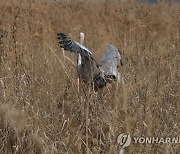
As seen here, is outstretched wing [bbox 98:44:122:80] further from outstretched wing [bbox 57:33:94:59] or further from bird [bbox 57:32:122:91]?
outstretched wing [bbox 57:33:94:59]

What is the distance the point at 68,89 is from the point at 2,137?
0.64m

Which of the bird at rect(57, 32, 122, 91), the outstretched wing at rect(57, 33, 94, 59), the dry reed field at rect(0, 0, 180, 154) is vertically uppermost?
the outstretched wing at rect(57, 33, 94, 59)

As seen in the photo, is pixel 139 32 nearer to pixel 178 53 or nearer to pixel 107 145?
pixel 178 53

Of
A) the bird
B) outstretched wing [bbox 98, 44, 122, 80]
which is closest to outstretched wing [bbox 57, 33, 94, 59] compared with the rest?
the bird

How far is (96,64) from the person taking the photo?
227cm

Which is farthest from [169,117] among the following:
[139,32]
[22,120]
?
[139,32]

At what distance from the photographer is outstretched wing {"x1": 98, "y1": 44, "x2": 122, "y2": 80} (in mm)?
2164

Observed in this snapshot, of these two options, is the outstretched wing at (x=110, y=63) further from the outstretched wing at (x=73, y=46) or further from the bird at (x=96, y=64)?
the outstretched wing at (x=73, y=46)

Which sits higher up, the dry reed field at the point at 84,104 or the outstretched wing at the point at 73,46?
the outstretched wing at the point at 73,46

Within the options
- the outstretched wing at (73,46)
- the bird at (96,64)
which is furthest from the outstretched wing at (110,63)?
the outstretched wing at (73,46)

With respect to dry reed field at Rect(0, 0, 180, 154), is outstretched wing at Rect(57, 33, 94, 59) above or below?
above

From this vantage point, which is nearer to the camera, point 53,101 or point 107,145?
point 107,145

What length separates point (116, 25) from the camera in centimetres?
405

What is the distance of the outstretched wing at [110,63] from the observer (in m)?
2.16
